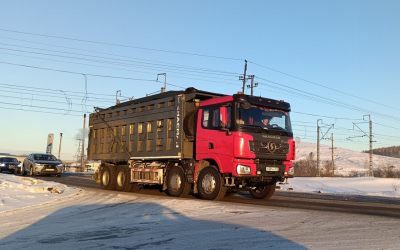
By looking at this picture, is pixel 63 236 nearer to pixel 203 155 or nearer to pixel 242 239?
pixel 242 239

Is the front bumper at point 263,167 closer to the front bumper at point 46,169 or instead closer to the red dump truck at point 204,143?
the red dump truck at point 204,143

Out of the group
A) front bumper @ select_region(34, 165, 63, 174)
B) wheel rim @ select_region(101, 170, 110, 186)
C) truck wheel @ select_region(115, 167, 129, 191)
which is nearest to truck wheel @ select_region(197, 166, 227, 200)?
truck wheel @ select_region(115, 167, 129, 191)

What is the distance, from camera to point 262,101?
1504cm

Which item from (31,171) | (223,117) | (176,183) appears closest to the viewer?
(223,117)

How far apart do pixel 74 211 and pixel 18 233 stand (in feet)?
11.2

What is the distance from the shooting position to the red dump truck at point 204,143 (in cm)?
1439

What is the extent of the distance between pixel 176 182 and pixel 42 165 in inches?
768

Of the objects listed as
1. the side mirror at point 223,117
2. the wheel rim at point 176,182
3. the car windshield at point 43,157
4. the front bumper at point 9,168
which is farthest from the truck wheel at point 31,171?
the side mirror at point 223,117

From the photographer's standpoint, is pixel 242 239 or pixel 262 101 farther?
pixel 262 101

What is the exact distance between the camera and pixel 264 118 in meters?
14.9

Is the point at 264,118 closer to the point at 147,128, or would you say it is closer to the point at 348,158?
the point at 147,128

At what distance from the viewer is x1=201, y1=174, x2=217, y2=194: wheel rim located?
592 inches

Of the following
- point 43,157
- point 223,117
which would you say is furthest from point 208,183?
point 43,157

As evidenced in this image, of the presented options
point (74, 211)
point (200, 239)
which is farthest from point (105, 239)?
point (74, 211)
